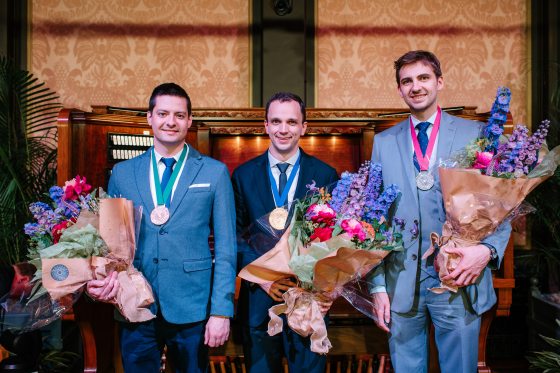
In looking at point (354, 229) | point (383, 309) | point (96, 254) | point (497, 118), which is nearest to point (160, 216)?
point (96, 254)

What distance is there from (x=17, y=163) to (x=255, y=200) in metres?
2.41

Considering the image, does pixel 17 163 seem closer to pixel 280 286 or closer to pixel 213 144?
pixel 213 144

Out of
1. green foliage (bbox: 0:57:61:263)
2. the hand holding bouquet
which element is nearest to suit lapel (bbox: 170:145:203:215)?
the hand holding bouquet

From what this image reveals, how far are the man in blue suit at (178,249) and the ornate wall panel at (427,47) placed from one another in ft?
8.17

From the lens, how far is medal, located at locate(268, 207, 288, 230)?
2.14 m

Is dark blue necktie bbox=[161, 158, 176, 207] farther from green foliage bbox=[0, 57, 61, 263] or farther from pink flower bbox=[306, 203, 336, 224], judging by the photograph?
green foliage bbox=[0, 57, 61, 263]

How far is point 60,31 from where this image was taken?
4.55 metres

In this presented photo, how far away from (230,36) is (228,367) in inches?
103

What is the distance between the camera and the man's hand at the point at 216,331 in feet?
7.06

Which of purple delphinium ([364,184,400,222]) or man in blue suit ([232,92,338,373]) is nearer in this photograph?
purple delphinium ([364,184,400,222])

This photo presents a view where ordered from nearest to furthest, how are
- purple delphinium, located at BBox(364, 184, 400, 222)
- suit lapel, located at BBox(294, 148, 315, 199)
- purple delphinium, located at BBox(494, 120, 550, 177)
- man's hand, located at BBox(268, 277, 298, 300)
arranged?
purple delphinium, located at BBox(494, 120, 550, 177) → purple delphinium, located at BBox(364, 184, 400, 222) → man's hand, located at BBox(268, 277, 298, 300) → suit lapel, located at BBox(294, 148, 315, 199)

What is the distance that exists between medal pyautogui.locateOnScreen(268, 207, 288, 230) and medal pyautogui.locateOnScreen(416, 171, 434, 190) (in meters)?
0.51

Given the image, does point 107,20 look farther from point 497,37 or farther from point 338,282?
point 338,282

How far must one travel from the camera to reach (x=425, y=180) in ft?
7.02
